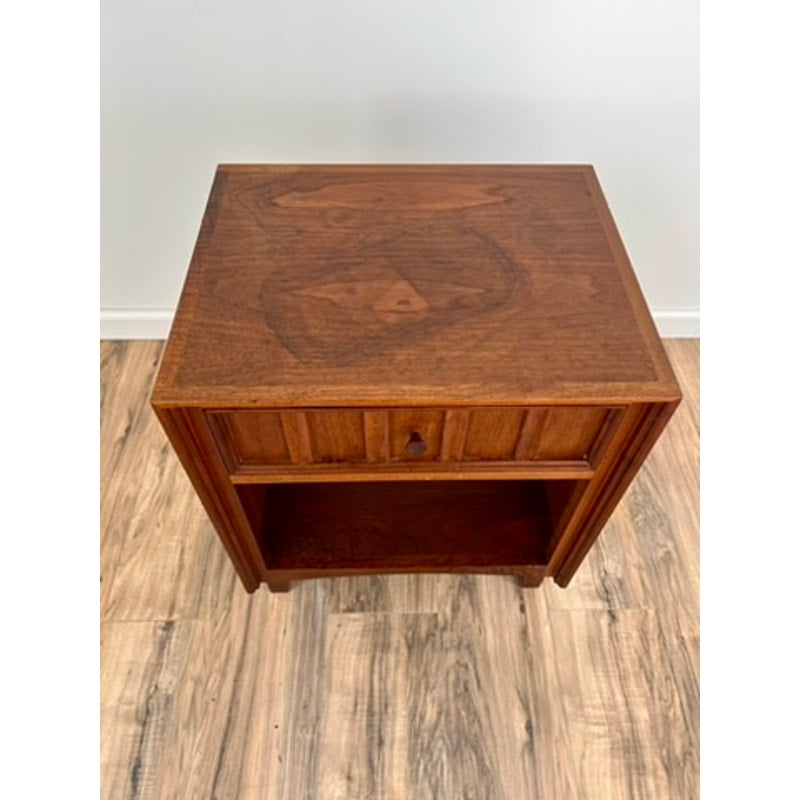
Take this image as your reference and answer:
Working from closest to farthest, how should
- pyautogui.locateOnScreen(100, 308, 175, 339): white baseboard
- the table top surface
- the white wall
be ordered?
1. the table top surface
2. the white wall
3. pyautogui.locateOnScreen(100, 308, 175, 339): white baseboard

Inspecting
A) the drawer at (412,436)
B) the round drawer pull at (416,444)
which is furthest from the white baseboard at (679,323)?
the round drawer pull at (416,444)

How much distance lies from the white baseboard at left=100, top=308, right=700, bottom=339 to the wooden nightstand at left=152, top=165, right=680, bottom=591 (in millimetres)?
521

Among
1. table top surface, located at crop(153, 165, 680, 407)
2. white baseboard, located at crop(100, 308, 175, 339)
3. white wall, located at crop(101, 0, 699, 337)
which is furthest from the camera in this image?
white baseboard, located at crop(100, 308, 175, 339)

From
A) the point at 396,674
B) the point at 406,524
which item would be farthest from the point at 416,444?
the point at 396,674

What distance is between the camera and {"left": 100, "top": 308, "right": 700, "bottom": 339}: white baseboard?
132cm

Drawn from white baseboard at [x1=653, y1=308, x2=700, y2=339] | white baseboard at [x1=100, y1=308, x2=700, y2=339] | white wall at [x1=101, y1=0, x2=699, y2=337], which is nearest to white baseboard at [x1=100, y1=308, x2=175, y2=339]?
white baseboard at [x1=100, y1=308, x2=700, y2=339]

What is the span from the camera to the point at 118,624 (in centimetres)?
105

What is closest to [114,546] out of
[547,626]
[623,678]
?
[547,626]

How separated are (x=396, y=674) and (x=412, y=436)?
44 cm

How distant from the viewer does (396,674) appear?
1005mm

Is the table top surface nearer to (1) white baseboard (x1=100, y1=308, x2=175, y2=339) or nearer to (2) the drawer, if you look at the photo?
(2) the drawer

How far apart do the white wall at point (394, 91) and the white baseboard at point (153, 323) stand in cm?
19

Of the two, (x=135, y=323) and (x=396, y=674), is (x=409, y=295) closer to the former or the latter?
(x=396, y=674)

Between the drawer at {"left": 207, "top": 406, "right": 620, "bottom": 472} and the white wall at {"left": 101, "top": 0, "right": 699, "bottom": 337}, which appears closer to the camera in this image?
the drawer at {"left": 207, "top": 406, "right": 620, "bottom": 472}
